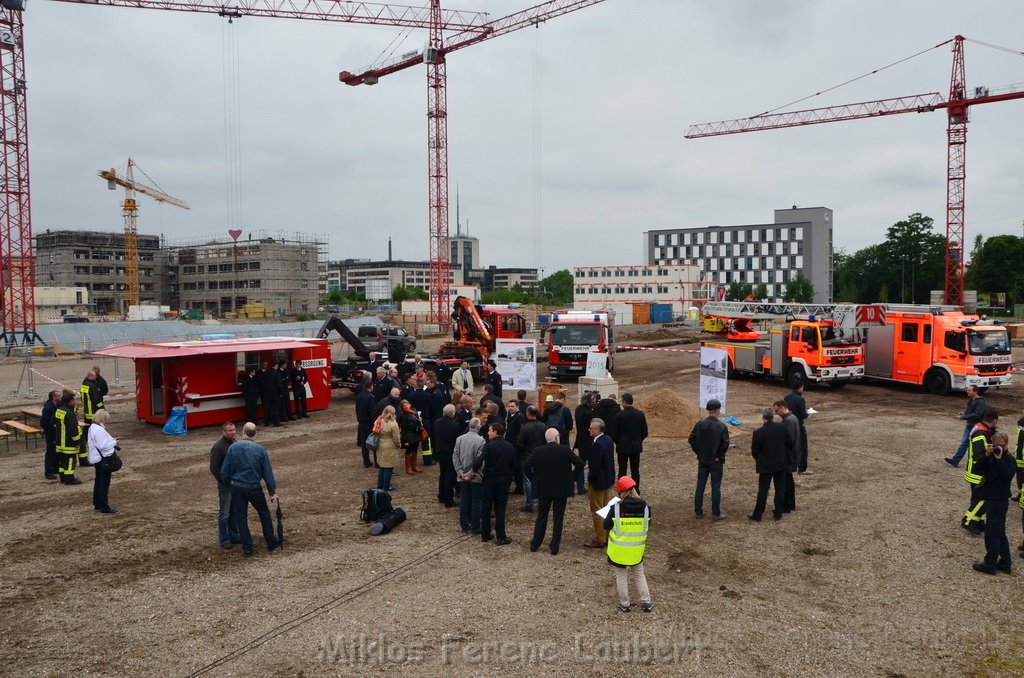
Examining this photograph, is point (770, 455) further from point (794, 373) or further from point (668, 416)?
point (794, 373)

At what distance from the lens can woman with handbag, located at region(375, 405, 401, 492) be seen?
37.1 feet

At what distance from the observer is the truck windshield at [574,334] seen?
2720cm

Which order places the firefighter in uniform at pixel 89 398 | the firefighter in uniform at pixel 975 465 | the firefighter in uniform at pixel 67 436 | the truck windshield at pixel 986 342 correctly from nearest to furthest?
the firefighter in uniform at pixel 975 465 → the firefighter in uniform at pixel 67 436 → the firefighter in uniform at pixel 89 398 → the truck windshield at pixel 986 342

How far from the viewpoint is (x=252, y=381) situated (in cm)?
1836

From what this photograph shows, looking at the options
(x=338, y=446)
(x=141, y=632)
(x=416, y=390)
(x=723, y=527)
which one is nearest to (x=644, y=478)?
(x=723, y=527)

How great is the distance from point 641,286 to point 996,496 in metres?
97.5

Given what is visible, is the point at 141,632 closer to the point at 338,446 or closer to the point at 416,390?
the point at 416,390

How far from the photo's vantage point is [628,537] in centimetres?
719

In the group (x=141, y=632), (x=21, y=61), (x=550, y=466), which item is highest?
(x=21, y=61)

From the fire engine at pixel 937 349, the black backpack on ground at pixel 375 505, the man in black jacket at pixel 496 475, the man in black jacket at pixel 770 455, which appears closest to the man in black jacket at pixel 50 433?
the black backpack on ground at pixel 375 505

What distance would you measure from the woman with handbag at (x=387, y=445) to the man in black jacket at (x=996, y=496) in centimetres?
821

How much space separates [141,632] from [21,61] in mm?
64116

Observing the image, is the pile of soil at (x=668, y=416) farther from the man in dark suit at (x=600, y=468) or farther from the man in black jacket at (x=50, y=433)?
the man in black jacket at (x=50, y=433)

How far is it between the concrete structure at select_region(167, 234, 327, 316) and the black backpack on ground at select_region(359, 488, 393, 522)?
91.0m
